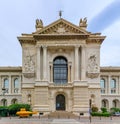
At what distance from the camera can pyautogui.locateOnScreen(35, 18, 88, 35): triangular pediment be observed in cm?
7669

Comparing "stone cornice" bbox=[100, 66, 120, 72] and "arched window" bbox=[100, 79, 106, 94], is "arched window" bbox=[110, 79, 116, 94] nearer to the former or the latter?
"arched window" bbox=[100, 79, 106, 94]

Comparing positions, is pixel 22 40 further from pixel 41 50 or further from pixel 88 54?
pixel 88 54

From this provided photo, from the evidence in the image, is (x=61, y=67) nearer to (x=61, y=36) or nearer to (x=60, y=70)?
(x=60, y=70)

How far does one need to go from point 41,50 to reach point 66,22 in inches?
Answer: 330


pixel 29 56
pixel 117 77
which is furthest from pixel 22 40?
pixel 117 77

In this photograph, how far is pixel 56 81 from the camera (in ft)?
258

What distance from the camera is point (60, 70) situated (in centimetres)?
7888

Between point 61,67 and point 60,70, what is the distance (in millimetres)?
740

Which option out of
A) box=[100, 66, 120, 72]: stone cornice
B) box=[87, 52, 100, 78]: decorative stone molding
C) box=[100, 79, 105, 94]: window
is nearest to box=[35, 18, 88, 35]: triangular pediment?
box=[87, 52, 100, 78]: decorative stone molding

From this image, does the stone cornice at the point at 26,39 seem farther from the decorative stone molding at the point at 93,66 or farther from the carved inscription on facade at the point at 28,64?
the decorative stone molding at the point at 93,66

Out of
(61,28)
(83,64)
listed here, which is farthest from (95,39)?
(61,28)

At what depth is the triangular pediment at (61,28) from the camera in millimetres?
76688

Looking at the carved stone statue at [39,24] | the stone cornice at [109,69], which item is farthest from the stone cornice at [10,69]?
the stone cornice at [109,69]

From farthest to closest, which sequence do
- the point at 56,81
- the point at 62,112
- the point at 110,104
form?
the point at 110,104, the point at 56,81, the point at 62,112
